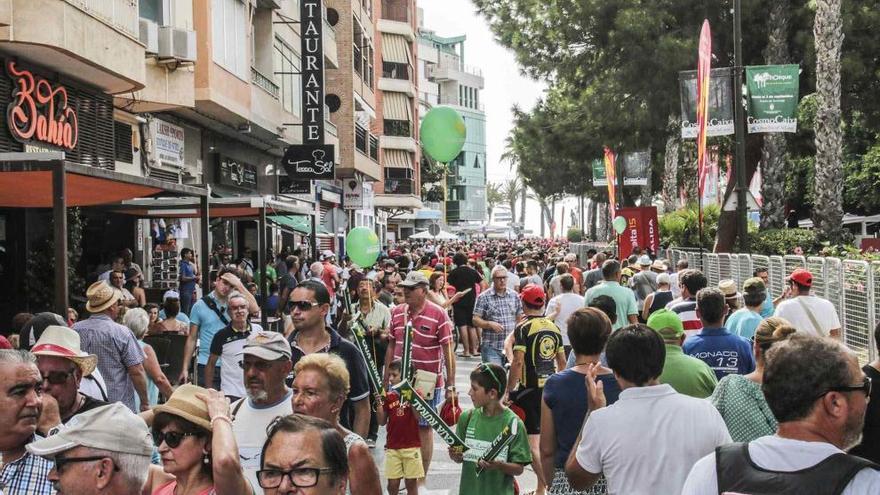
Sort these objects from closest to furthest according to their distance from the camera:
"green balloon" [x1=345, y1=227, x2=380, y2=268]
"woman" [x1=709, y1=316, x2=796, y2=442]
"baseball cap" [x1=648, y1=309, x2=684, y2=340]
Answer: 1. "woman" [x1=709, y1=316, x2=796, y2=442]
2. "baseball cap" [x1=648, y1=309, x2=684, y2=340]
3. "green balloon" [x1=345, y1=227, x2=380, y2=268]

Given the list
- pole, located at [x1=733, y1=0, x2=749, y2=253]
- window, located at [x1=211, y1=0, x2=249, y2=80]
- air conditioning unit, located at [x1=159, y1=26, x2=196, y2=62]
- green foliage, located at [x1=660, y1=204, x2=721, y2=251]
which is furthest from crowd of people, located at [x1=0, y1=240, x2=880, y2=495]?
green foliage, located at [x1=660, y1=204, x2=721, y2=251]

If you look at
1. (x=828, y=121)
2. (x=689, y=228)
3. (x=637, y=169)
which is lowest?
(x=689, y=228)

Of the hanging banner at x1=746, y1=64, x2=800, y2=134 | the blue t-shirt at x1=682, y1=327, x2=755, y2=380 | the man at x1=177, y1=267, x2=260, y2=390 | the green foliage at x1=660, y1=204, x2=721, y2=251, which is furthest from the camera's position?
the green foliage at x1=660, y1=204, x2=721, y2=251

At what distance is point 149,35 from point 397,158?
156ft

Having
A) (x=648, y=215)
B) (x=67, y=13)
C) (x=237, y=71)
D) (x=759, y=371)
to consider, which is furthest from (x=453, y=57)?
(x=759, y=371)

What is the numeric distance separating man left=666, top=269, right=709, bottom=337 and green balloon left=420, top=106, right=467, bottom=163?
15.5 ft

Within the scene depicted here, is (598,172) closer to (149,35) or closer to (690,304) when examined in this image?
(149,35)

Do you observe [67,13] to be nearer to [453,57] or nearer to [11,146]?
[11,146]

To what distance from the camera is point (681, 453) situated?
4586 millimetres

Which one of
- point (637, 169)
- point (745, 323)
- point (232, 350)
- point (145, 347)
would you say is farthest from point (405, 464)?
point (637, 169)

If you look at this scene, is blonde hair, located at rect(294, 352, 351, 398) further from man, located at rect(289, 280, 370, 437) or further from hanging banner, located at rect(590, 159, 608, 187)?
hanging banner, located at rect(590, 159, 608, 187)

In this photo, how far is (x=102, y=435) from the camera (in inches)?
145

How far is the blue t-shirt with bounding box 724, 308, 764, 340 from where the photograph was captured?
894 centimetres

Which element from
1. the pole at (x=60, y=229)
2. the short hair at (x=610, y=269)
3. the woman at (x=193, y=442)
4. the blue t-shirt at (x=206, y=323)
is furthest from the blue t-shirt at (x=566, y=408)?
the short hair at (x=610, y=269)
